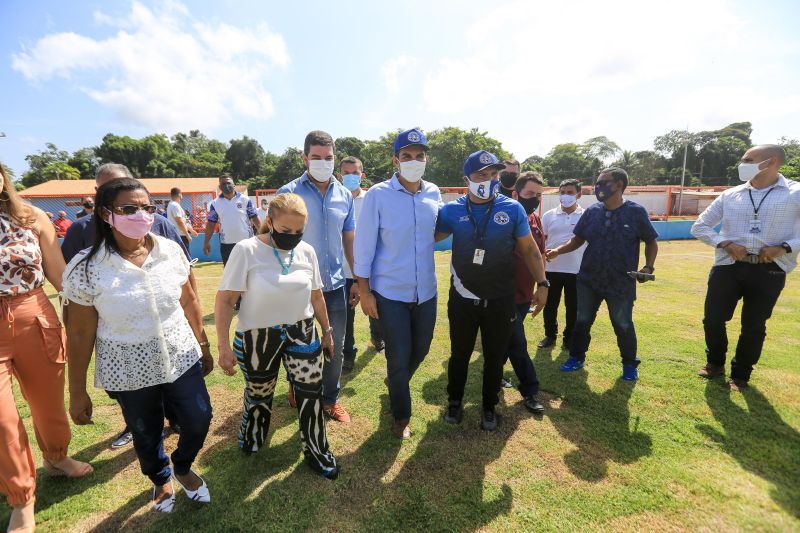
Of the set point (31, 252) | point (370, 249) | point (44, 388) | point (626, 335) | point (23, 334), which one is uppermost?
point (31, 252)

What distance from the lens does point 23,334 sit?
2117 mm

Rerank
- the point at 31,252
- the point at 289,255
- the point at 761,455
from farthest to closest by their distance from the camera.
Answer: the point at 761,455 < the point at 289,255 < the point at 31,252

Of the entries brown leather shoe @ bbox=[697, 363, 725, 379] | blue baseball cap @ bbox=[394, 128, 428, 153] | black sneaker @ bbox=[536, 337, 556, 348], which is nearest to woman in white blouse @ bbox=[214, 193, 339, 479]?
blue baseball cap @ bbox=[394, 128, 428, 153]

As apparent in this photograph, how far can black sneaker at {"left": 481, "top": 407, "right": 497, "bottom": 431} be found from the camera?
311cm

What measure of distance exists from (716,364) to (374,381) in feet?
11.4

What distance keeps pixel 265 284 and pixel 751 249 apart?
13.7 ft

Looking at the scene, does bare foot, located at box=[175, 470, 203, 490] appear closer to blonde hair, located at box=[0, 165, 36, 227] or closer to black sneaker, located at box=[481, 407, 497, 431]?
blonde hair, located at box=[0, 165, 36, 227]

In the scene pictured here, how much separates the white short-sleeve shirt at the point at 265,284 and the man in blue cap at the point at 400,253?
531 millimetres

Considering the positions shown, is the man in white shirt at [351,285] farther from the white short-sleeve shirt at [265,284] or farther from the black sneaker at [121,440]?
the black sneaker at [121,440]

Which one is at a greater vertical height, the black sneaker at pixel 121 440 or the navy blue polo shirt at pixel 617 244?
the navy blue polo shirt at pixel 617 244

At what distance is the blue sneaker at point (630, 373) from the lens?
3.90 meters

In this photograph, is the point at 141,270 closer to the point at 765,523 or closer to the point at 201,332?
the point at 201,332

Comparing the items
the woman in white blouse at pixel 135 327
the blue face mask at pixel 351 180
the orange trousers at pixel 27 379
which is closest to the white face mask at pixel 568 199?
the blue face mask at pixel 351 180

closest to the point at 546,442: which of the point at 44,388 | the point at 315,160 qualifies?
the point at 315,160
